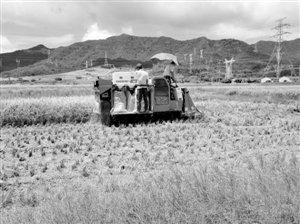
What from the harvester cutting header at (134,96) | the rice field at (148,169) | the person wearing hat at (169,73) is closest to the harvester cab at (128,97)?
the harvester cutting header at (134,96)

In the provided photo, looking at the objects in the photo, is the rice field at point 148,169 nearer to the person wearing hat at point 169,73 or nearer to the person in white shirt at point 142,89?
the person in white shirt at point 142,89

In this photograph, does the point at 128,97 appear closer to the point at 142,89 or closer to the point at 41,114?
the point at 142,89

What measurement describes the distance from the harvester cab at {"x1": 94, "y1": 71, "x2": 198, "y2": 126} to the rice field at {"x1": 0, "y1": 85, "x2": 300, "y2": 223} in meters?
0.71

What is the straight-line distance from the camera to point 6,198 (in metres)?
5.45

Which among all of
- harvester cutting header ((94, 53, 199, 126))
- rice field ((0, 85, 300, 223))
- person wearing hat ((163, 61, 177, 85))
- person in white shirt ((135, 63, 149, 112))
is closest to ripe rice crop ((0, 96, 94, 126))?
rice field ((0, 85, 300, 223))

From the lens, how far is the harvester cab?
13.2 metres

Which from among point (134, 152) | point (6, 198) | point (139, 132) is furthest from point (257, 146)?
point (6, 198)

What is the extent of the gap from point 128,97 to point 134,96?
24 centimetres

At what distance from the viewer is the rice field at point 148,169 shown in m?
3.89

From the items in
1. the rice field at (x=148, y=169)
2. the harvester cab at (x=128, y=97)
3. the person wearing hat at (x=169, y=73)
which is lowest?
the rice field at (x=148, y=169)

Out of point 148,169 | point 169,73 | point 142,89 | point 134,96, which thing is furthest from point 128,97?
point 148,169

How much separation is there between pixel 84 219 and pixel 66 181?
9.11ft

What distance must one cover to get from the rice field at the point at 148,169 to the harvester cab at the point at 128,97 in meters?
0.71

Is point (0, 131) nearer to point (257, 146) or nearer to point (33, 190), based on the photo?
point (33, 190)
